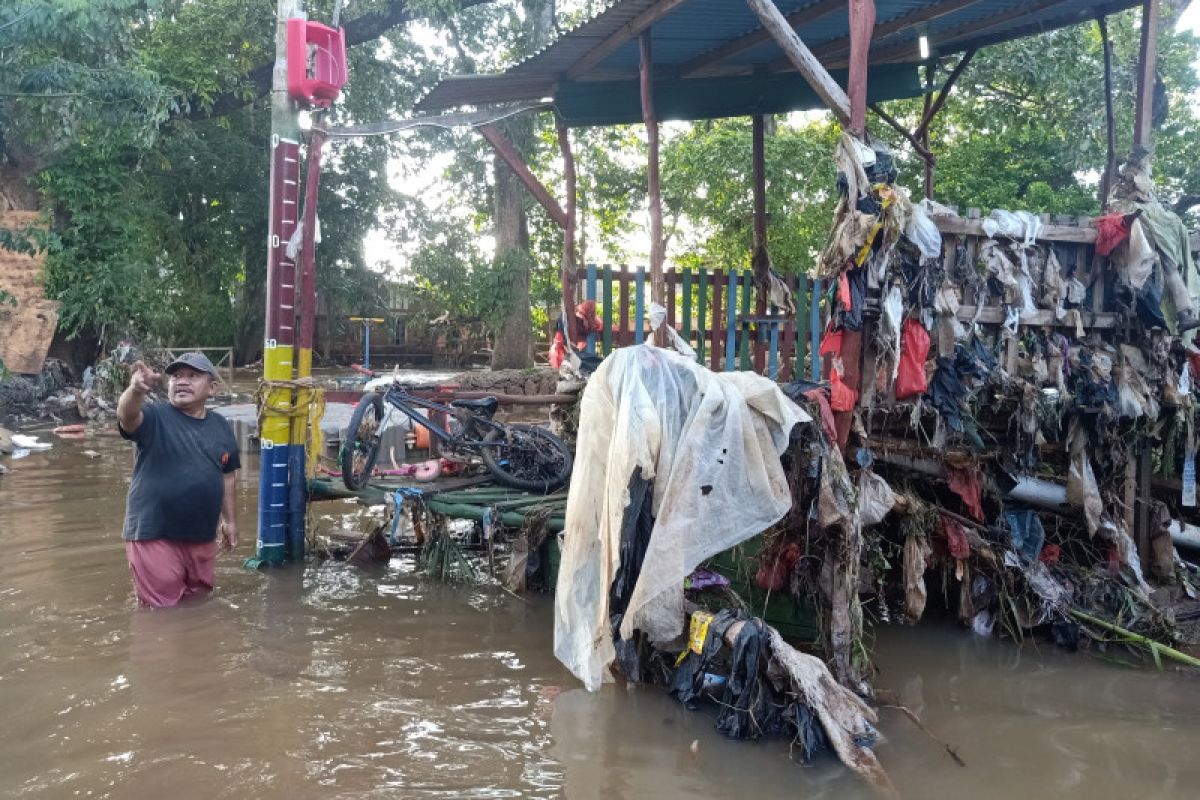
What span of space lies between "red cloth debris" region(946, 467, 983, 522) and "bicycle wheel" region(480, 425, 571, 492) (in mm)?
3008

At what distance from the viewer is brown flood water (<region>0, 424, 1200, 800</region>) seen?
13.4 feet

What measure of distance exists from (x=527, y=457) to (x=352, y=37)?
38.4 feet

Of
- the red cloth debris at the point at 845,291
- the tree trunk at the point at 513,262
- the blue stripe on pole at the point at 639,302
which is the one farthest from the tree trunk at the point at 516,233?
the red cloth debris at the point at 845,291

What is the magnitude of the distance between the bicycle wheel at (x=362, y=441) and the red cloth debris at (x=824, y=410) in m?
3.80

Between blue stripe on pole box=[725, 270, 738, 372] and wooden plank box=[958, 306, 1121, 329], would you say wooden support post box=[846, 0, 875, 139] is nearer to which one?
wooden plank box=[958, 306, 1121, 329]

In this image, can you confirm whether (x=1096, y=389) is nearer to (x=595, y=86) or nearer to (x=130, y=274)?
(x=595, y=86)

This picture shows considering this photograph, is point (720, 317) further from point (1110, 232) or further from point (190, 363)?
point (190, 363)

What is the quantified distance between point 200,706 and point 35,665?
1.28 metres

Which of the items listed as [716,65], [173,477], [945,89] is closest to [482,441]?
[173,477]

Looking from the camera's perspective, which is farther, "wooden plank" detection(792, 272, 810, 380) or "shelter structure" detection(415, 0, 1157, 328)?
"shelter structure" detection(415, 0, 1157, 328)

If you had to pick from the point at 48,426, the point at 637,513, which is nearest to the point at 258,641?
the point at 637,513

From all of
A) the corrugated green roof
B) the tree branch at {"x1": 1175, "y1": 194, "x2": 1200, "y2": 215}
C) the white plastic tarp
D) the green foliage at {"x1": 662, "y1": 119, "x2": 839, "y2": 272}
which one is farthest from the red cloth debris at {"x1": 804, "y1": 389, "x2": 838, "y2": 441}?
the tree branch at {"x1": 1175, "y1": 194, "x2": 1200, "y2": 215}

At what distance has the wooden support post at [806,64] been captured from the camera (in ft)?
17.8

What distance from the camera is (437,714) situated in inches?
189
